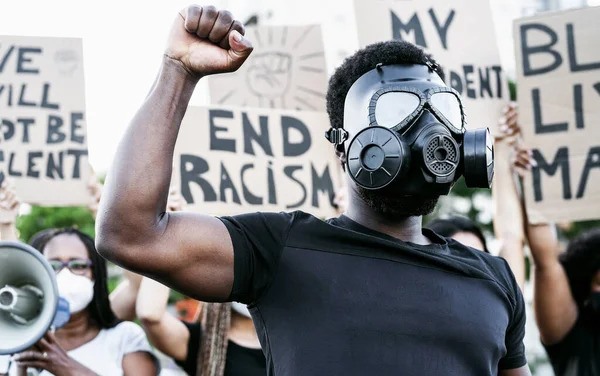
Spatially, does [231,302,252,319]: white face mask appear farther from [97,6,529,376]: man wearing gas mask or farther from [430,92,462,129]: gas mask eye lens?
[430,92,462,129]: gas mask eye lens

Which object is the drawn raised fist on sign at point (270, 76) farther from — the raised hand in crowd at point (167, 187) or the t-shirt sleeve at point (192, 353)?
the raised hand in crowd at point (167, 187)

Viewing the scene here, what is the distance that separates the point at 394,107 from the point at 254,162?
104 inches

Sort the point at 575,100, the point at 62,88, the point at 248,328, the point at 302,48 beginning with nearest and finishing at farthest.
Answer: the point at 248,328, the point at 575,100, the point at 62,88, the point at 302,48

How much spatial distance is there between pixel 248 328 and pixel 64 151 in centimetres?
140

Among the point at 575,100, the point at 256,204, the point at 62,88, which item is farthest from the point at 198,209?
the point at 575,100

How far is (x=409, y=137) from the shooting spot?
196 centimetres

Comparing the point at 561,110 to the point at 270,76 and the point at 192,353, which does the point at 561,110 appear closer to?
the point at 270,76

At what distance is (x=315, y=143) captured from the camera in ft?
15.3

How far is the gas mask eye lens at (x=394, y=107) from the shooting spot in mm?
1988

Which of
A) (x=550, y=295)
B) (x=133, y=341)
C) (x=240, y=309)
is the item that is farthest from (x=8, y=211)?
(x=550, y=295)

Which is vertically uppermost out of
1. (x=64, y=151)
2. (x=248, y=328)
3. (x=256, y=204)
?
(x=64, y=151)

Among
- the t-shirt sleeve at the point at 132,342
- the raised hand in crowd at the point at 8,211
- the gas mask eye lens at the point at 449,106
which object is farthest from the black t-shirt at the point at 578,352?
the raised hand in crowd at the point at 8,211

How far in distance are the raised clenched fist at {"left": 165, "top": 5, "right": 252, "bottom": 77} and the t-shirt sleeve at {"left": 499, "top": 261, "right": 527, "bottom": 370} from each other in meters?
0.89

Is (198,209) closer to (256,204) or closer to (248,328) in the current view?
(256,204)
